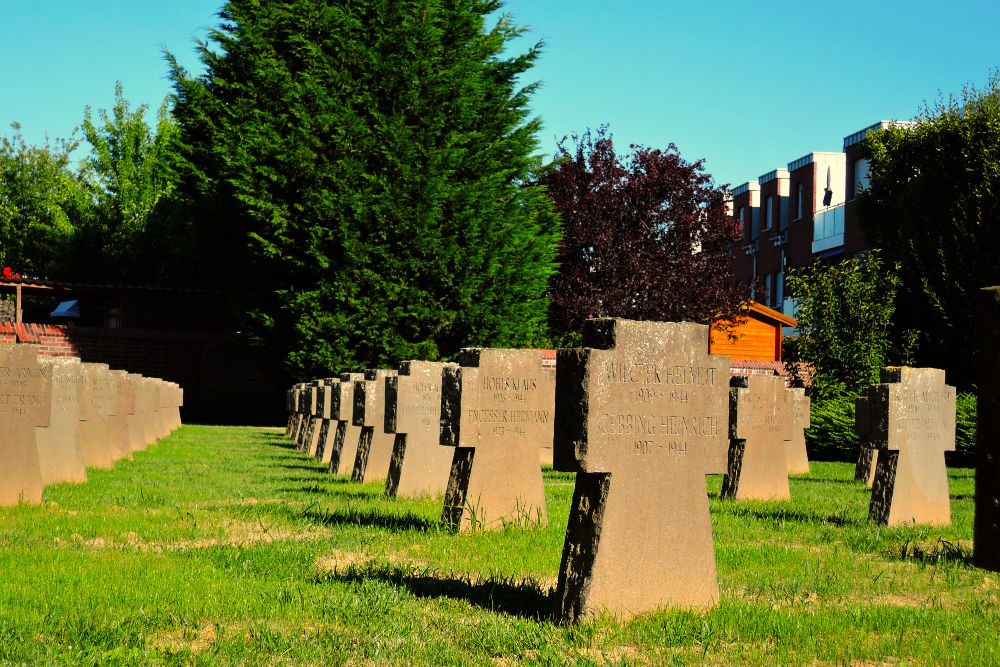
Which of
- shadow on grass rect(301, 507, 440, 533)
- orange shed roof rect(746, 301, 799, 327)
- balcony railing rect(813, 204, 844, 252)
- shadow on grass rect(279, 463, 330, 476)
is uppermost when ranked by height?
balcony railing rect(813, 204, 844, 252)

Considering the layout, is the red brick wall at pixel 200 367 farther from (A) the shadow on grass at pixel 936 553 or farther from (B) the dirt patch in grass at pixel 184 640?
(B) the dirt patch in grass at pixel 184 640

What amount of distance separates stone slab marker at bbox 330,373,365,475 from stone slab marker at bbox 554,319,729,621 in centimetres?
1038

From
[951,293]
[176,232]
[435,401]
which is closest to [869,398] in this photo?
[435,401]

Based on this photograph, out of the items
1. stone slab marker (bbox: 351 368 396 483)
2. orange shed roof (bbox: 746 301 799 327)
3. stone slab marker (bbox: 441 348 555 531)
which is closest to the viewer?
stone slab marker (bbox: 441 348 555 531)

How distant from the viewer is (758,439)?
13.2 m

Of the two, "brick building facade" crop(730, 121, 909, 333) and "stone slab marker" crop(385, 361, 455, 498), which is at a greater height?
"brick building facade" crop(730, 121, 909, 333)

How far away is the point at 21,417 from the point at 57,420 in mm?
2561

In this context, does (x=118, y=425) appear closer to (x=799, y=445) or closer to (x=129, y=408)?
(x=129, y=408)

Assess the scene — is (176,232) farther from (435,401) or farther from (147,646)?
(147,646)

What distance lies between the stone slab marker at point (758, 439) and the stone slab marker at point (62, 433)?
7700 mm

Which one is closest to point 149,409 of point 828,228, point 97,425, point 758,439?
point 97,425

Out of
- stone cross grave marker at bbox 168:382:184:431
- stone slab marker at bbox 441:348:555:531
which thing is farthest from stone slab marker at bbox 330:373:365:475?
stone cross grave marker at bbox 168:382:184:431

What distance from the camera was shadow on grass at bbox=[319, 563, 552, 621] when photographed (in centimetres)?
591

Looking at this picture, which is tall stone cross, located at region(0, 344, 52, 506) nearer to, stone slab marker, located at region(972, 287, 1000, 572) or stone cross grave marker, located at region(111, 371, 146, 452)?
stone cross grave marker, located at region(111, 371, 146, 452)
